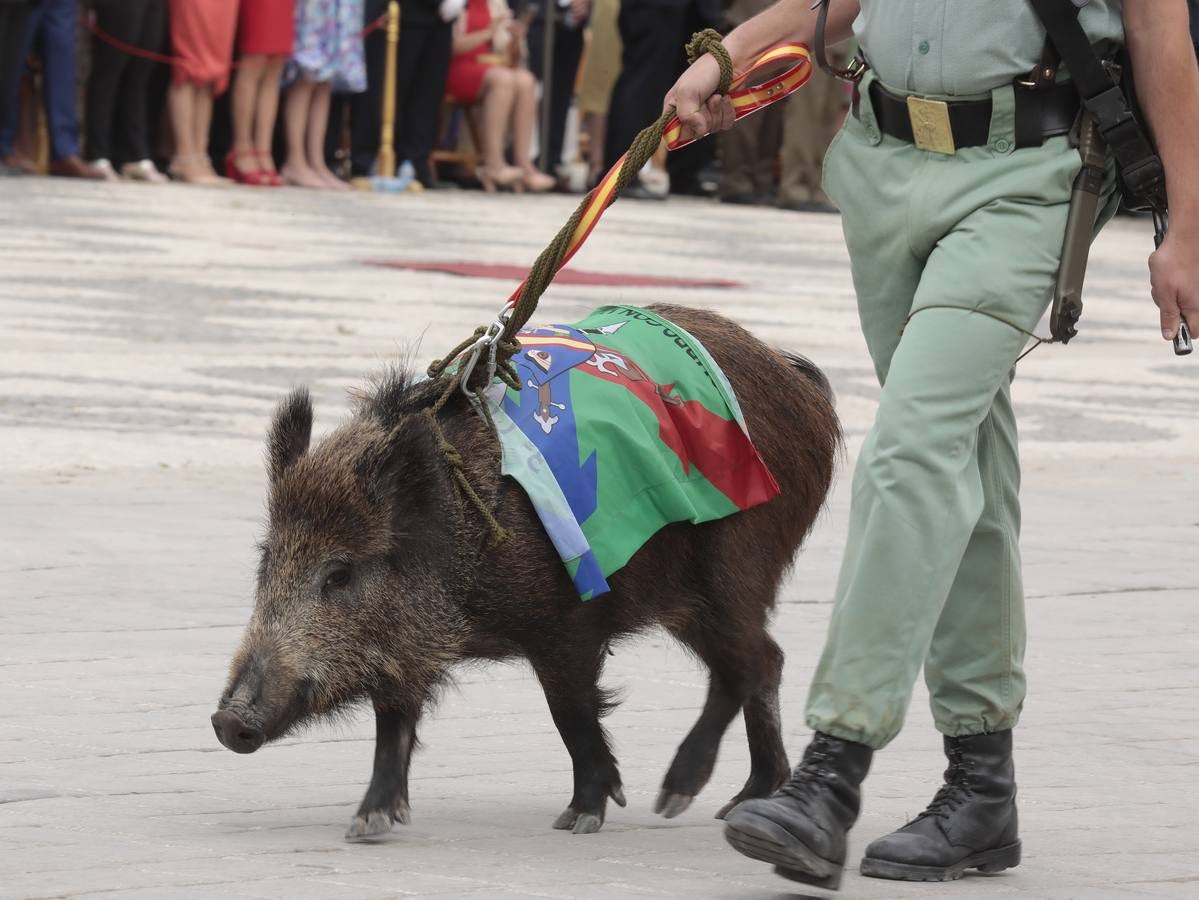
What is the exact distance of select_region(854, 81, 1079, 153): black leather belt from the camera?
434 centimetres

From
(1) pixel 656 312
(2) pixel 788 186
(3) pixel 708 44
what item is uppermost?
(3) pixel 708 44

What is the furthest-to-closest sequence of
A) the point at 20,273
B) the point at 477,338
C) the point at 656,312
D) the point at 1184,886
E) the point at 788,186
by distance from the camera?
the point at 788,186
the point at 20,273
the point at 656,312
the point at 477,338
the point at 1184,886

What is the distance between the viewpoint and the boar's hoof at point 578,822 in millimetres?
4723

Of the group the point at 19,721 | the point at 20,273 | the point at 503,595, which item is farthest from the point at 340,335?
the point at 503,595

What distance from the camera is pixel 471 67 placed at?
22.2 metres

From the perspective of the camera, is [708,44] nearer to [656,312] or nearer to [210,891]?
[656,312]

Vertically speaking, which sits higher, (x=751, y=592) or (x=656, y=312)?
(x=656, y=312)

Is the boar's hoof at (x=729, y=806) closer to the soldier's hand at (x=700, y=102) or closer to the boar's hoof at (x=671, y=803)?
the boar's hoof at (x=671, y=803)

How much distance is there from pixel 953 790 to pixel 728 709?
63 cm

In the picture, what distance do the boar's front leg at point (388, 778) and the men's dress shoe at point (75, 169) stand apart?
15.8 meters

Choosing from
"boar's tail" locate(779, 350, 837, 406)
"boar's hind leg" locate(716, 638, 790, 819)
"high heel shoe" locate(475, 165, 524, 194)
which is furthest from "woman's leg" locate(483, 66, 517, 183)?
"boar's hind leg" locate(716, 638, 790, 819)

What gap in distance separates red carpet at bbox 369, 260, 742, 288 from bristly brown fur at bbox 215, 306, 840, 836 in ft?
33.2

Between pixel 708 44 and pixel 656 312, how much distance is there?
2.10 ft

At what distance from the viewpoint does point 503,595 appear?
4.63m
